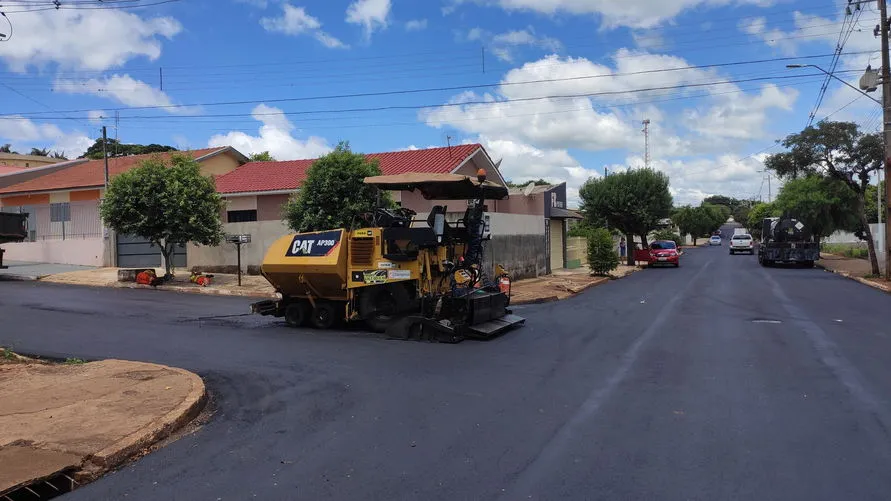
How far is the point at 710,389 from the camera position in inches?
280

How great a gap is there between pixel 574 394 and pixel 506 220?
15.8 metres

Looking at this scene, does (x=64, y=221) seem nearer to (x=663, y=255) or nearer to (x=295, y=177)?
(x=295, y=177)

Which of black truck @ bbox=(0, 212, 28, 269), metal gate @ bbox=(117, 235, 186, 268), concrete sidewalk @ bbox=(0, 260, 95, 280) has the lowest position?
concrete sidewalk @ bbox=(0, 260, 95, 280)

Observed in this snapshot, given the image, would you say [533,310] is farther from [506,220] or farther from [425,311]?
[506,220]

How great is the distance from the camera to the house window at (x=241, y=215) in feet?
92.1

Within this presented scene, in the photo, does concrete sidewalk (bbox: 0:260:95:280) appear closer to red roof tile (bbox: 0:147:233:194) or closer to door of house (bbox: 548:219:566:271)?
red roof tile (bbox: 0:147:233:194)

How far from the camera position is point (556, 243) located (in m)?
31.8

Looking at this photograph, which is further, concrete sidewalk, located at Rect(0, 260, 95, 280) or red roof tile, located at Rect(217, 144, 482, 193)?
red roof tile, located at Rect(217, 144, 482, 193)

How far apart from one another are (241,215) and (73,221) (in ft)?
22.9

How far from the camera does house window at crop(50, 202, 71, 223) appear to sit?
91.1ft

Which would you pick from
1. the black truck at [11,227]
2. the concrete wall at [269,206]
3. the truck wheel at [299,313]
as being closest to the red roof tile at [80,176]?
the concrete wall at [269,206]

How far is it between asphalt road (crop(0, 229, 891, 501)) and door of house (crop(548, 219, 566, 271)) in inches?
707

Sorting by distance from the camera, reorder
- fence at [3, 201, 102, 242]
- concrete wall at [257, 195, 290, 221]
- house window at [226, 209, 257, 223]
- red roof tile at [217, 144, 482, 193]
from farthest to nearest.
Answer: house window at [226, 209, 257, 223] < concrete wall at [257, 195, 290, 221] < fence at [3, 201, 102, 242] < red roof tile at [217, 144, 482, 193]

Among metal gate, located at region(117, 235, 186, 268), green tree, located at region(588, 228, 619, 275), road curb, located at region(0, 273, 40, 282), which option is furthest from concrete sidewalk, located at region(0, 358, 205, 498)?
green tree, located at region(588, 228, 619, 275)
